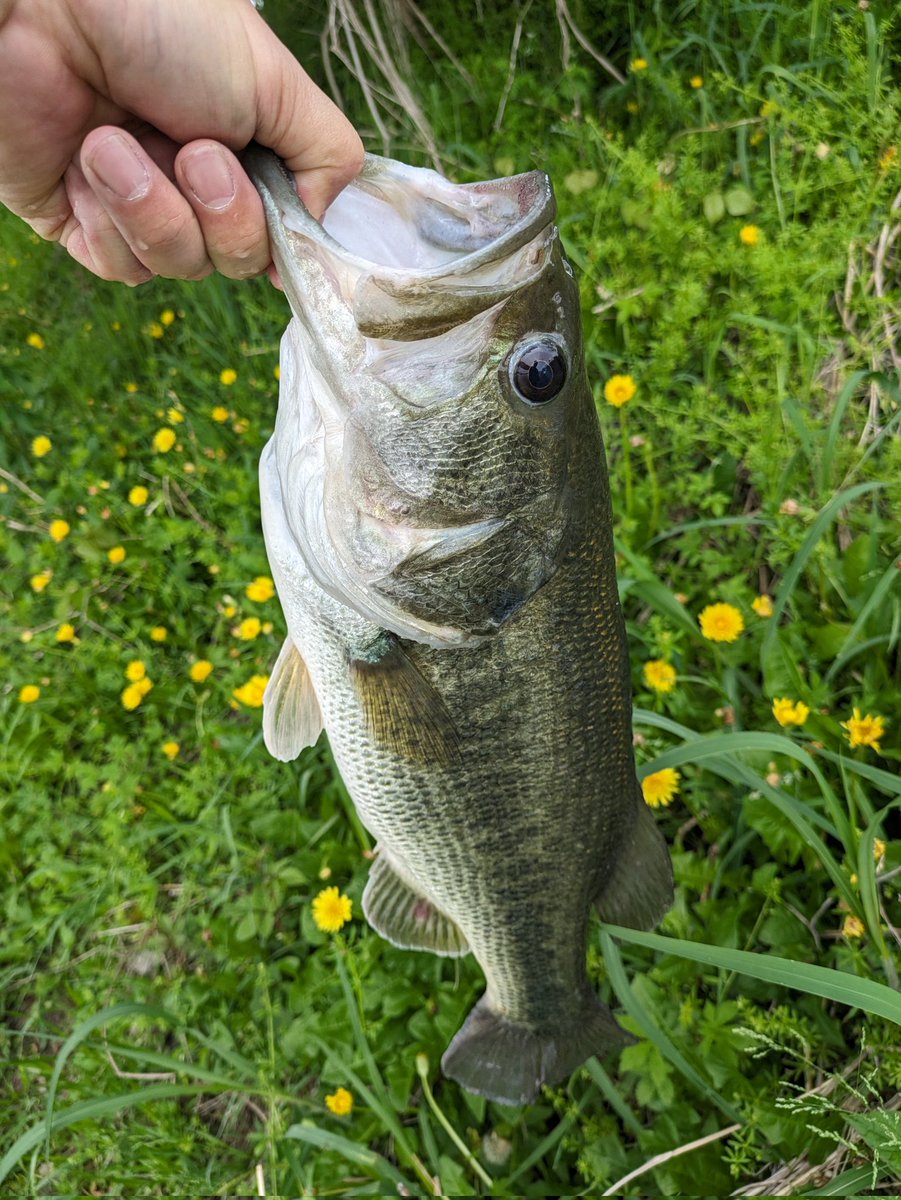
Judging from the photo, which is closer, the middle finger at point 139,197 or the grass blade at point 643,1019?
the middle finger at point 139,197

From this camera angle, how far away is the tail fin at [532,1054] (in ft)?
6.12

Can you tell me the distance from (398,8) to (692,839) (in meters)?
3.78

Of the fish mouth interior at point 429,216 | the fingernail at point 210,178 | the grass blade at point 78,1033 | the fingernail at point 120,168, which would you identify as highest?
the fingernail at point 120,168

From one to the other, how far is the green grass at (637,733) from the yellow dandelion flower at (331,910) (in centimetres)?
14

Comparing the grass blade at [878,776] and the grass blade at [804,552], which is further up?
the grass blade at [804,552]

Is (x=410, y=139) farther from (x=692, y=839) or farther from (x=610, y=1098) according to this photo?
(x=610, y=1098)

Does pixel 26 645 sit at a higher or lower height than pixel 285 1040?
higher

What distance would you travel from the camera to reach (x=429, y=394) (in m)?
1.29

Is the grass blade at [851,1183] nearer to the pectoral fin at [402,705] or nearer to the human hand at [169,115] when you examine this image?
the pectoral fin at [402,705]

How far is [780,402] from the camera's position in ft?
8.17

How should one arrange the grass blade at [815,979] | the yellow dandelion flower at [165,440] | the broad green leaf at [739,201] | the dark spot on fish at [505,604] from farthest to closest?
the yellow dandelion flower at [165,440]
the broad green leaf at [739,201]
the dark spot on fish at [505,604]
the grass blade at [815,979]

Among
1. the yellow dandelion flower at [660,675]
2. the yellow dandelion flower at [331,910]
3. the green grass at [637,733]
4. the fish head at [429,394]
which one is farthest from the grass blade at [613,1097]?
the fish head at [429,394]

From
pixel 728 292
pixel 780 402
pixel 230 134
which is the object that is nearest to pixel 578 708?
pixel 230 134

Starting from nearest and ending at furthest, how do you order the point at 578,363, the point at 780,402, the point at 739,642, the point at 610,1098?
the point at 578,363 → the point at 610,1098 → the point at 739,642 → the point at 780,402
